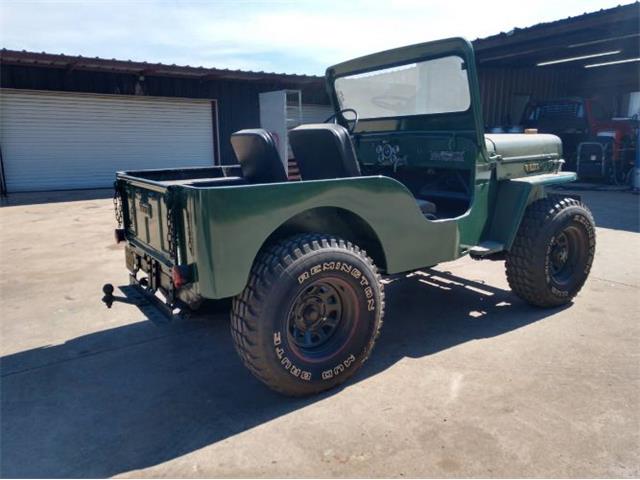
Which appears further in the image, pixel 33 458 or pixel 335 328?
pixel 335 328

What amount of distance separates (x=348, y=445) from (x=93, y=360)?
2.04 metres

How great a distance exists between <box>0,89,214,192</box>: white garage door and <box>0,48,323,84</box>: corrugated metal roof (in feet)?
3.40

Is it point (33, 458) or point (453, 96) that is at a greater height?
point (453, 96)

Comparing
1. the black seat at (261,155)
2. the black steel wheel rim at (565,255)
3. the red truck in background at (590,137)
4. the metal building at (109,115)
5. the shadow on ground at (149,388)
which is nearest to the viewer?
the shadow on ground at (149,388)

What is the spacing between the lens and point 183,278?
8.88 feet

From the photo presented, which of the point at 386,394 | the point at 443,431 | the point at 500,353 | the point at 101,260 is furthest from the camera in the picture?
the point at 101,260

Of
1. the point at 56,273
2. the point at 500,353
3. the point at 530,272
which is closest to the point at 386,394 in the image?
the point at 500,353

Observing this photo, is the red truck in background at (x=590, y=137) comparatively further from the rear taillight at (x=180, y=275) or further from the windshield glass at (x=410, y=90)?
the rear taillight at (x=180, y=275)

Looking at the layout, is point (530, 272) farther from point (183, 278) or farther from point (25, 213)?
point (25, 213)

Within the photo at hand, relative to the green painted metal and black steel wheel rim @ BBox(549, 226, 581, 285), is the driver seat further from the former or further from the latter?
black steel wheel rim @ BBox(549, 226, 581, 285)

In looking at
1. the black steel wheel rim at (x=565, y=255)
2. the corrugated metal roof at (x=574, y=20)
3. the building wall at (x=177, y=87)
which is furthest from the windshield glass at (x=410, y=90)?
the building wall at (x=177, y=87)

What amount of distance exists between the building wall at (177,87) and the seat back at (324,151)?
11.6 m

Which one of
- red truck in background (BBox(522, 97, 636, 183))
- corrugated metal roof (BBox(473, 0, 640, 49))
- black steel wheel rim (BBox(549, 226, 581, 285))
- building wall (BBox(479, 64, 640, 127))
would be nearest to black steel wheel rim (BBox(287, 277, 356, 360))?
black steel wheel rim (BBox(549, 226, 581, 285))

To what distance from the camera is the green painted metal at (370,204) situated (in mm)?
2627
